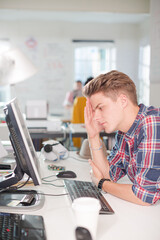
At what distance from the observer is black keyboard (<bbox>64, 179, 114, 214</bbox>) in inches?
48.1

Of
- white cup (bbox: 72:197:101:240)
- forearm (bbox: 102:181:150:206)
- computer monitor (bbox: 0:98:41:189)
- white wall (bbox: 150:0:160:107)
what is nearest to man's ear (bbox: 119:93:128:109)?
forearm (bbox: 102:181:150:206)

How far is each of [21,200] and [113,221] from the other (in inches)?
15.2

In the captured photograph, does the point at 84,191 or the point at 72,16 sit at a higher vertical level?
the point at 72,16

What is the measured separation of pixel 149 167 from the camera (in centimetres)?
120

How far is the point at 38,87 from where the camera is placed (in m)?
6.39

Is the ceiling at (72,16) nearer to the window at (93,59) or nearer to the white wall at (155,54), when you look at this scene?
the window at (93,59)

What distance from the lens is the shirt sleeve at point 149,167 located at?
3.92 ft

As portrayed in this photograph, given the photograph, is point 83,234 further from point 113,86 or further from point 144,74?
point 144,74

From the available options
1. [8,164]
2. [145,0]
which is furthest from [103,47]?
[8,164]

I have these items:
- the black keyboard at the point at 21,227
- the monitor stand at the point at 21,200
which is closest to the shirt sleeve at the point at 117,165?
the monitor stand at the point at 21,200

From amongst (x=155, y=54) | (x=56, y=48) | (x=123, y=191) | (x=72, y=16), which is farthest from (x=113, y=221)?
(x=56, y=48)

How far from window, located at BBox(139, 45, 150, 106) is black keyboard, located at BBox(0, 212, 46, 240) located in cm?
505

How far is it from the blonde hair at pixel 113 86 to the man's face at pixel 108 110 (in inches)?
0.7

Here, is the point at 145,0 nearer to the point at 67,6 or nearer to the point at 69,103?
the point at 67,6
